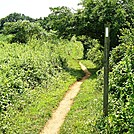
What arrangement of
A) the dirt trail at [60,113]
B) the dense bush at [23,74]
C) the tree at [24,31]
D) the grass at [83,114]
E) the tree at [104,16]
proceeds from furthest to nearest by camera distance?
the tree at [24,31], the tree at [104,16], the dense bush at [23,74], the dirt trail at [60,113], the grass at [83,114]

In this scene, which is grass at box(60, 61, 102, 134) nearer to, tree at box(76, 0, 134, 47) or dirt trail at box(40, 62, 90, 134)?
dirt trail at box(40, 62, 90, 134)

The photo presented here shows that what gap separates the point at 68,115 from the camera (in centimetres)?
1122

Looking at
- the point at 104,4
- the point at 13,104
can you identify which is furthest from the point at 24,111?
the point at 104,4

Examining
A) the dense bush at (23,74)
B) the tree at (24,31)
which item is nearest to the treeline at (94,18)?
the dense bush at (23,74)

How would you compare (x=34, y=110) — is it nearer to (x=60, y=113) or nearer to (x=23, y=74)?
(x=60, y=113)

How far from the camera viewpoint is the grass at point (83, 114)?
9438 mm

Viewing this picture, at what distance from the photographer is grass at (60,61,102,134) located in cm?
944

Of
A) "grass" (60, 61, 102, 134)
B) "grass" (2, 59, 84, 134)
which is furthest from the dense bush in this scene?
"grass" (60, 61, 102, 134)

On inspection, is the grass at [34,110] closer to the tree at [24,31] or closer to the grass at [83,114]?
the grass at [83,114]

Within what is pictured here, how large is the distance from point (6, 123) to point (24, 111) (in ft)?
5.19

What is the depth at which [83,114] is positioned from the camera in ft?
35.9

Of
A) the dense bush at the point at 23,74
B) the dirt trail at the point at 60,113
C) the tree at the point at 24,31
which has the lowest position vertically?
the dirt trail at the point at 60,113

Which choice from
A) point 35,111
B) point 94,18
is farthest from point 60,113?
point 94,18

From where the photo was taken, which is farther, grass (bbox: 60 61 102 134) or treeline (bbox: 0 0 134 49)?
treeline (bbox: 0 0 134 49)
